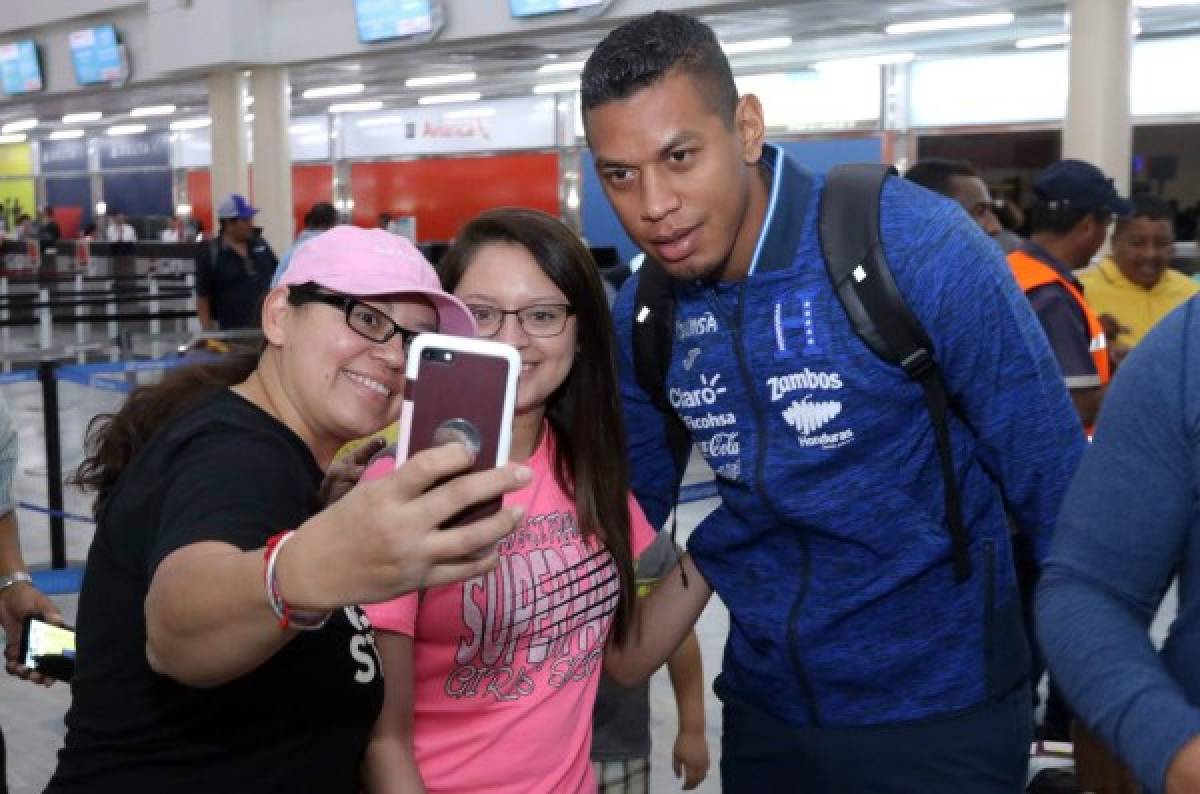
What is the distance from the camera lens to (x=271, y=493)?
1.44 metres

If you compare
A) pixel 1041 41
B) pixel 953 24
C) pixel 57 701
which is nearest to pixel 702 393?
pixel 57 701

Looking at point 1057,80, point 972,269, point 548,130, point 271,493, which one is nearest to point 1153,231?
point 972,269

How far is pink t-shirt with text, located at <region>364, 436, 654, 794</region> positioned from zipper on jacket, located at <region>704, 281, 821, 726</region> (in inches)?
12.6

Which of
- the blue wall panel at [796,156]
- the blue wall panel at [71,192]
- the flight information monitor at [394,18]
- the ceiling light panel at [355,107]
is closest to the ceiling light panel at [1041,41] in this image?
the blue wall panel at [796,156]

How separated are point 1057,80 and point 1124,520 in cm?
1681

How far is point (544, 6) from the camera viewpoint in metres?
13.2

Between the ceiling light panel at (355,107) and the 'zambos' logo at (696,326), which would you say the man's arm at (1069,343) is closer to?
the 'zambos' logo at (696,326)

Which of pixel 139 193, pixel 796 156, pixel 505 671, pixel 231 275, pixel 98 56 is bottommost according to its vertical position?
pixel 505 671

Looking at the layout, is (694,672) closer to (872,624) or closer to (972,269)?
(872,624)

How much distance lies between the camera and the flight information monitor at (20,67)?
2164 cm

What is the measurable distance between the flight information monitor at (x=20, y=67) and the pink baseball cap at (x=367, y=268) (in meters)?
22.3

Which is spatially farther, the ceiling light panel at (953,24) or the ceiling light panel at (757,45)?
the ceiling light panel at (757,45)

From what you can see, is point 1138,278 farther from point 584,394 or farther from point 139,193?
point 139,193

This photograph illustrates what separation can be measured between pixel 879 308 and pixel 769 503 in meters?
0.33
